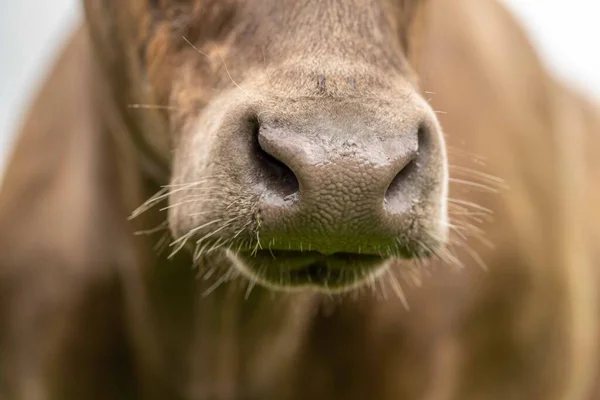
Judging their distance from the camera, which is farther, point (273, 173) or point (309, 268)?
point (309, 268)

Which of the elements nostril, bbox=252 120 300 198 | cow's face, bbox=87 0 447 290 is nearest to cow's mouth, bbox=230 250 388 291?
cow's face, bbox=87 0 447 290

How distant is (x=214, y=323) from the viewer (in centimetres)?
218

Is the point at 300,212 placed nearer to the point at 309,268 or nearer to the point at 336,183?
the point at 336,183

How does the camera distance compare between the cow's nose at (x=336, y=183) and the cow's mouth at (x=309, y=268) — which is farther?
the cow's mouth at (x=309, y=268)

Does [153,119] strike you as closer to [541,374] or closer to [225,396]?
[225,396]

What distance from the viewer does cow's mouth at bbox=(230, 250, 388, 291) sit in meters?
1.48

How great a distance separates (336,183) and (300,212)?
57 millimetres

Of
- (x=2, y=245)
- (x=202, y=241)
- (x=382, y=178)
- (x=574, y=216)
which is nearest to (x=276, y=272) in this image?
(x=202, y=241)

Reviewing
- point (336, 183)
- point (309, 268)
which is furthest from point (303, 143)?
point (309, 268)

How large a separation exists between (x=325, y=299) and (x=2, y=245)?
Result: 2.29ft

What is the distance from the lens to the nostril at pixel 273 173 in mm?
1349

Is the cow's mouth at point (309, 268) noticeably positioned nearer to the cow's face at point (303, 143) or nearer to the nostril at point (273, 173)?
the cow's face at point (303, 143)

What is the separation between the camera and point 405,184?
1398 mm

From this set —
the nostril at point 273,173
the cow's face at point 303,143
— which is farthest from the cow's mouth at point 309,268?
the nostril at point 273,173
